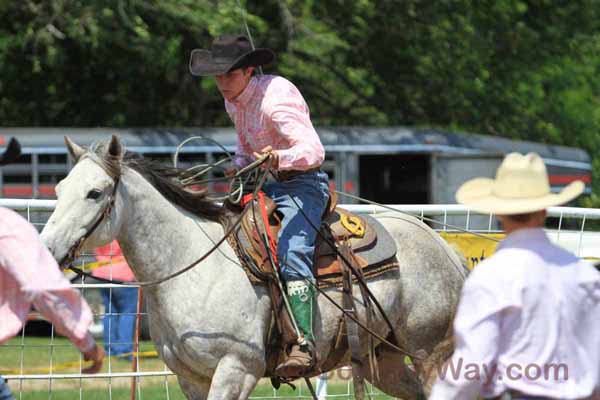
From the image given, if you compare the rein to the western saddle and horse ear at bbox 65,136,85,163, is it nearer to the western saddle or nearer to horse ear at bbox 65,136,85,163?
the western saddle

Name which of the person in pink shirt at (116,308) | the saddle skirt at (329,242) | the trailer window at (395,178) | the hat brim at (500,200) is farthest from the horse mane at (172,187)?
the trailer window at (395,178)

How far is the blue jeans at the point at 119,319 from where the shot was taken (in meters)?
8.09

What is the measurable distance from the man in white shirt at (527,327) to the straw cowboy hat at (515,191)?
15 mm

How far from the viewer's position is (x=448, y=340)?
7230 millimetres

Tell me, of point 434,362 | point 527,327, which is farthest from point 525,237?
point 434,362

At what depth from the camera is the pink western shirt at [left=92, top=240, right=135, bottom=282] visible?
26.8 feet

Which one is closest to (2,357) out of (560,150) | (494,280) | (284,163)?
(284,163)

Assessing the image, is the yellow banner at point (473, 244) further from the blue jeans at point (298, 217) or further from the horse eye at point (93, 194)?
the horse eye at point (93, 194)

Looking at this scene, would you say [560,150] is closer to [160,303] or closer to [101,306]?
[101,306]

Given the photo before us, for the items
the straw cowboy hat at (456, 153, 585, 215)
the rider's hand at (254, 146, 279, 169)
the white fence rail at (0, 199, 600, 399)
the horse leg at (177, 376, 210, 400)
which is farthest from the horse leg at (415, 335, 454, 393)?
the straw cowboy hat at (456, 153, 585, 215)

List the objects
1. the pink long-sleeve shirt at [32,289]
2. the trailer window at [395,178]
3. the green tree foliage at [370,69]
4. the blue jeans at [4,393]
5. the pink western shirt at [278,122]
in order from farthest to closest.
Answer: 1. the green tree foliage at [370,69]
2. the trailer window at [395,178]
3. the pink western shirt at [278,122]
4. the blue jeans at [4,393]
5. the pink long-sleeve shirt at [32,289]

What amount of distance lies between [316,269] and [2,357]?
2.88 metres

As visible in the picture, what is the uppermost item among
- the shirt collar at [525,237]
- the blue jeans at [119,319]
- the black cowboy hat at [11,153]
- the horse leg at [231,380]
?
the black cowboy hat at [11,153]

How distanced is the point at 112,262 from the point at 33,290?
4.51 m
